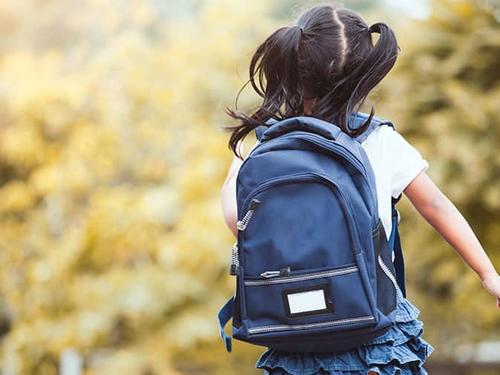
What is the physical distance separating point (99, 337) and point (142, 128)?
1673 mm

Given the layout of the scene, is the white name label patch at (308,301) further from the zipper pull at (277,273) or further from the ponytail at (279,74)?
the ponytail at (279,74)

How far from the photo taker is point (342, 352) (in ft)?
6.07

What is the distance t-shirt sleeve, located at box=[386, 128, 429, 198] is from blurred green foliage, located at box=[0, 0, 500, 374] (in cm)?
399

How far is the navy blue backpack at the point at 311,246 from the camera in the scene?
69.4 inches

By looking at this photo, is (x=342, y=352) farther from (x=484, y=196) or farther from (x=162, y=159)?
(x=162, y=159)

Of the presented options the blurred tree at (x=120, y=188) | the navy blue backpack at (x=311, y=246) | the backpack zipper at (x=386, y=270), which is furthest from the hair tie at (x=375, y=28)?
the blurred tree at (x=120, y=188)

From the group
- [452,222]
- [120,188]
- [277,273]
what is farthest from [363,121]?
[120,188]

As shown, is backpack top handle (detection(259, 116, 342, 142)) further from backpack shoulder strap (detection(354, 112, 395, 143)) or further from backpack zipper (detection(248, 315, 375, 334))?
backpack zipper (detection(248, 315, 375, 334))

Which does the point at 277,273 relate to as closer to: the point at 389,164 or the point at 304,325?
the point at 304,325

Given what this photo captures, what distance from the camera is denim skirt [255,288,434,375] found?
1.83 meters

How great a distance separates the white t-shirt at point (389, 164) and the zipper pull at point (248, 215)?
268mm

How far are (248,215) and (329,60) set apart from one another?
371 mm

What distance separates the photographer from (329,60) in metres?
1.93

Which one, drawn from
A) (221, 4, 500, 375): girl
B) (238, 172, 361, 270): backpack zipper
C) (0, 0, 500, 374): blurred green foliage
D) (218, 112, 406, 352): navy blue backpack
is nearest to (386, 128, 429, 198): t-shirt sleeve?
(221, 4, 500, 375): girl
